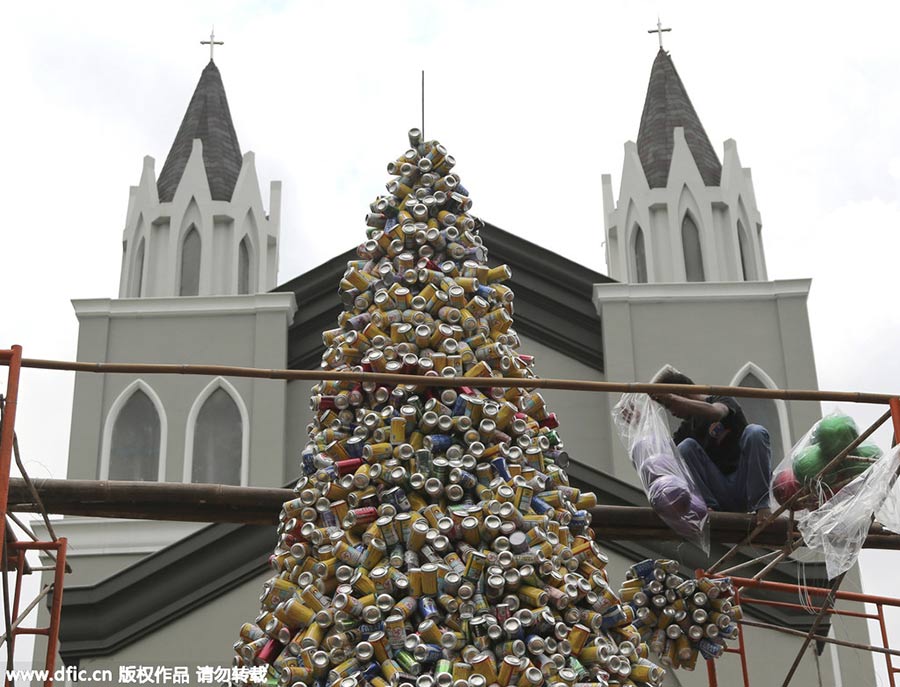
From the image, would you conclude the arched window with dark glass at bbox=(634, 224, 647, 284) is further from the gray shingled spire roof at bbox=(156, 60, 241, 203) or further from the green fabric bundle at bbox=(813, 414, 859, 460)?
the green fabric bundle at bbox=(813, 414, 859, 460)

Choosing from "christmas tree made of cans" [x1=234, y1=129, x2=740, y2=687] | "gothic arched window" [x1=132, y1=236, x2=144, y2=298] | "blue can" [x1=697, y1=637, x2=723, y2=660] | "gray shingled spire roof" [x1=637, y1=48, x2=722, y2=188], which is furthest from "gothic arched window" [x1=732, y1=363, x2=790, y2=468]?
"christmas tree made of cans" [x1=234, y1=129, x2=740, y2=687]

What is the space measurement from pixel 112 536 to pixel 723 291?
958 cm

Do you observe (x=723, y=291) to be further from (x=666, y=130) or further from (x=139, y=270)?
(x=139, y=270)

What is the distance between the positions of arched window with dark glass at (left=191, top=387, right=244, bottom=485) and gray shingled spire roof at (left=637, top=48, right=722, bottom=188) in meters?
8.83

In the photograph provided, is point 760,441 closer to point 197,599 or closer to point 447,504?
point 447,504

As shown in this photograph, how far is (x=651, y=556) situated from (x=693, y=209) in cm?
1157

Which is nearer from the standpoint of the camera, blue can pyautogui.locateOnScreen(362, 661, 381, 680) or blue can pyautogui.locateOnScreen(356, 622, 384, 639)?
blue can pyautogui.locateOnScreen(362, 661, 381, 680)

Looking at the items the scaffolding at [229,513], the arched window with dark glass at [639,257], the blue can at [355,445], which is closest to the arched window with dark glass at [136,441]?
the arched window with dark glass at [639,257]

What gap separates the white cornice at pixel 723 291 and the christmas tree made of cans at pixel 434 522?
42.5ft

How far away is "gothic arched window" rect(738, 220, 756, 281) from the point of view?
73.5 ft

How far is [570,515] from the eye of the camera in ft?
19.8

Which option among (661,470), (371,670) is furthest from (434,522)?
(661,470)

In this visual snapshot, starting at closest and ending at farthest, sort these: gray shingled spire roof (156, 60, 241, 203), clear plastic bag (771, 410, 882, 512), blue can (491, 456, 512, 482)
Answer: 1. blue can (491, 456, 512, 482)
2. clear plastic bag (771, 410, 882, 512)
3. gray shingled spire roof (156, 60, 241, 203)

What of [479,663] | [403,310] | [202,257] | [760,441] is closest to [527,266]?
[202,257]
